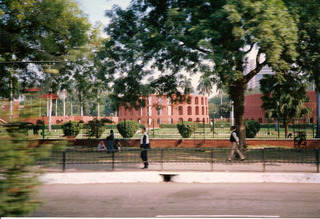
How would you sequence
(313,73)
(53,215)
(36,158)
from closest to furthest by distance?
(36,158), (53,215), (313,73)

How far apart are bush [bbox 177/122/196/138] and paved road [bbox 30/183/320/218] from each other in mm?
12597

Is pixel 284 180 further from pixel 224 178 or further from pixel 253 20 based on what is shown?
pixel 253 20

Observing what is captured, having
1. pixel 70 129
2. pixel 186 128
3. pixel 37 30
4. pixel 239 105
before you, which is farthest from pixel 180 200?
pixel 70 129

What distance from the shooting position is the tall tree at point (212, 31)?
31.8 feet

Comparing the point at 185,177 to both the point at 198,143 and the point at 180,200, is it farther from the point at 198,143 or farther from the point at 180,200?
the point at 198,143

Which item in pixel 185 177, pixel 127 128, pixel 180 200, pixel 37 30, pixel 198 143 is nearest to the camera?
pixel 180 200

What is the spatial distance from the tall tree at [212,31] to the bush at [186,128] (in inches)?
325

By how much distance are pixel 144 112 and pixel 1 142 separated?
67.4m

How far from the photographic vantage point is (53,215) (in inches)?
241

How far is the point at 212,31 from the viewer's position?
10023 millimetres

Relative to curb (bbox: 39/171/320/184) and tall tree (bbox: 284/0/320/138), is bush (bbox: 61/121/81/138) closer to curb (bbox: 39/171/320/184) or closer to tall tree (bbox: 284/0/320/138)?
curb (bbox: 39/171/320/184)

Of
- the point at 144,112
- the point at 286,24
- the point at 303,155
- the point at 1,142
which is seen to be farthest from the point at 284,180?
the point at 144,112

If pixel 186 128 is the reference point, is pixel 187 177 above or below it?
below

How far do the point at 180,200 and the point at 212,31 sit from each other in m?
6.21
